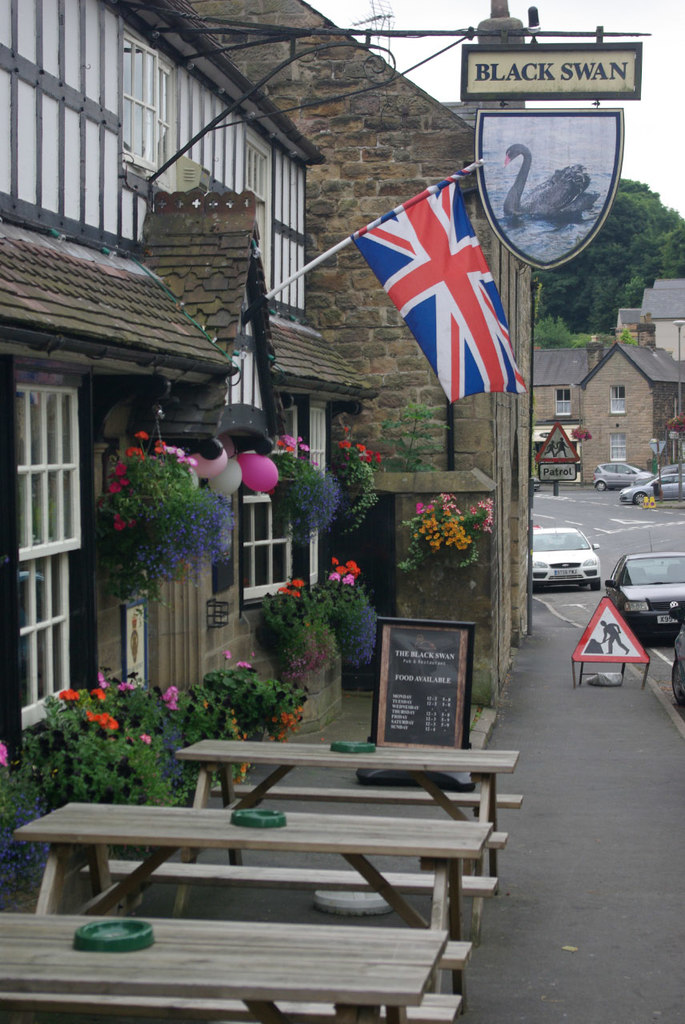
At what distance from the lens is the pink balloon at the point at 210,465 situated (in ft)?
30.4

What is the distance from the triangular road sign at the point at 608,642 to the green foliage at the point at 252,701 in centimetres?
779

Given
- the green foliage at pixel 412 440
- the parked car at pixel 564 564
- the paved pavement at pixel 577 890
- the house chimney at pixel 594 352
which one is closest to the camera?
the paved pavement at pixel 577 890

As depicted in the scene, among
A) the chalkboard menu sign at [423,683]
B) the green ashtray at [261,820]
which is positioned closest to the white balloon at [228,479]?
the chalkboard menu sign at [423,683]

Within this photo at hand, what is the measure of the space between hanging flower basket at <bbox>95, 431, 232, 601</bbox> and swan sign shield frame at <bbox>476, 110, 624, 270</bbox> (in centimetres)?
454

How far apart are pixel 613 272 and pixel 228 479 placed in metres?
104

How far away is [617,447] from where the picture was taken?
84.2 meters

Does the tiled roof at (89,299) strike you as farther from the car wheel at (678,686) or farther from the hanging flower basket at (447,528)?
the car wheel at (678,686)

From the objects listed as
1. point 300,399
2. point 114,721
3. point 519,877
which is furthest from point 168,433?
point 300,399

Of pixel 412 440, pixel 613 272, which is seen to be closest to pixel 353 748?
pixel 412 440

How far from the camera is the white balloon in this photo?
9.72 meters

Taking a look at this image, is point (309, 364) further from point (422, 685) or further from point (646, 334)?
point (646, 334)

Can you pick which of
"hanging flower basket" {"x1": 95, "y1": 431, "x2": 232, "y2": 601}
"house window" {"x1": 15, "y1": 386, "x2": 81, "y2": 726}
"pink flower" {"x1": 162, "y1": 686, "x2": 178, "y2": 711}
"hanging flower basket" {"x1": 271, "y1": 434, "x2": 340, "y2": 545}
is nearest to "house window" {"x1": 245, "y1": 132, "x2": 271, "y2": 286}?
"hanging flower basket" {"x1": 271, "y1": 434, "x2": 340, "y2": 545}

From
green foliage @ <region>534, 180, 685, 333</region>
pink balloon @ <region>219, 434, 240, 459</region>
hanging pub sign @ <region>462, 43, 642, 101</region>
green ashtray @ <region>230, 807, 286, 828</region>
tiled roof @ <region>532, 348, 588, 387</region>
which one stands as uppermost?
green foliage @ <region>534, 180, 685, 333</region>

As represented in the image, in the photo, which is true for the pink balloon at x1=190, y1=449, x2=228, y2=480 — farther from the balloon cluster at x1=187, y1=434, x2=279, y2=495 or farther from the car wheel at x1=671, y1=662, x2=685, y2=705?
the car wheel at x1=671, y1=662, x2=685, y2=705
